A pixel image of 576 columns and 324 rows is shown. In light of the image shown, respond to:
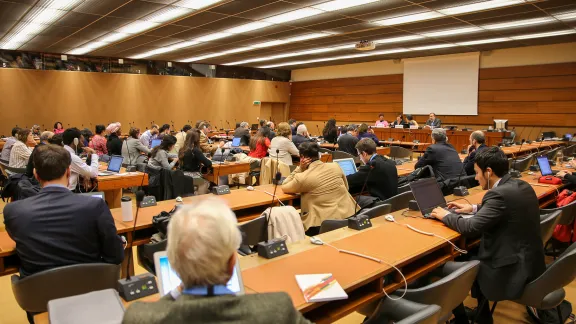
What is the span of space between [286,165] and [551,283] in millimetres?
4255

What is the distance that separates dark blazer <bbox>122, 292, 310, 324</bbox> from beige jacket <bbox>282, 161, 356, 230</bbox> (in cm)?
259

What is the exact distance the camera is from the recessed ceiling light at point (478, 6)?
659 centimetres

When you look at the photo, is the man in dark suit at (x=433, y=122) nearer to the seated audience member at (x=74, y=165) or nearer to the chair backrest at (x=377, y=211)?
the chair backrest at (x=377, y=211)

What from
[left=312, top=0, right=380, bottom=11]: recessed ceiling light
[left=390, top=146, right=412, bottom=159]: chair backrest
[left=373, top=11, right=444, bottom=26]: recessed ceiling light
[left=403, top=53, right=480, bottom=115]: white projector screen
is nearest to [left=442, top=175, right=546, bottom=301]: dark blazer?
[left=312, top=0, right=380, bottom=11]: recessed ceiling light

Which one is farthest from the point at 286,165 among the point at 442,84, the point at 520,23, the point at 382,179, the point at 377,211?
the point at 442,84

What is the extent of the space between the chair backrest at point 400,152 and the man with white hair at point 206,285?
797 cm

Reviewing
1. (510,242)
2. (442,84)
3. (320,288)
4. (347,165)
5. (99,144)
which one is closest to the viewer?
(320,288)

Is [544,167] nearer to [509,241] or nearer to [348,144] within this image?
[509,241]

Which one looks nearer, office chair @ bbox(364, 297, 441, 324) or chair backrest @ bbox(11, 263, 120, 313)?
office chair @ bbox(364, 297, 441, 324)

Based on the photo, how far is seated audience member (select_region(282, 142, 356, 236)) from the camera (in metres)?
3.67

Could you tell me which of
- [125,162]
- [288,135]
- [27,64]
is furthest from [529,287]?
[27,64]

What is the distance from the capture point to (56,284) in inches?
84.2

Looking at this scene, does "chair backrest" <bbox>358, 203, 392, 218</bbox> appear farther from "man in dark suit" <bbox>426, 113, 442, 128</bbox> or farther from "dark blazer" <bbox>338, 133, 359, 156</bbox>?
"man in dark suit" <bbox>426, 113, 442, 128</bbox>

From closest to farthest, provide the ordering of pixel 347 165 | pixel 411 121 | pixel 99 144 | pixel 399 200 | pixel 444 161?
1. pixel 399 200
2. pixel 347 165
3. pixel 444 161
4. pixel 99 144
5. pixel 411 121
